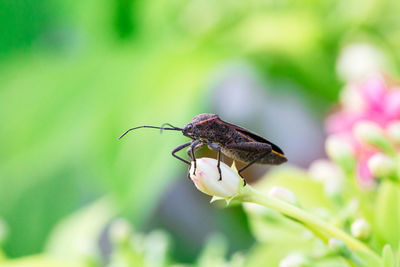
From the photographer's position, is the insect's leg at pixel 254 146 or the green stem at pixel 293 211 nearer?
the green stem at pixel 293 211

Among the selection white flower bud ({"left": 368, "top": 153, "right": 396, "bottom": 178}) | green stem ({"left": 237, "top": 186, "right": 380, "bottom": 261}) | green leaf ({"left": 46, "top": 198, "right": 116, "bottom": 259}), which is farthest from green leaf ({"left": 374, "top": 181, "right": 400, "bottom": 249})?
green leaf ({"left": 46, "top": 198, "right": 116, "bottom": 259})

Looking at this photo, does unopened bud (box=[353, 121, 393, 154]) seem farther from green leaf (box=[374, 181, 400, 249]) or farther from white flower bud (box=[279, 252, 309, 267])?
white flower bud (box=[279, 252, 309, 267])

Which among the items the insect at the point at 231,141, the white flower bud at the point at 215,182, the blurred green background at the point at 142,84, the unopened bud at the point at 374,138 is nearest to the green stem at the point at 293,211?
the white flower bud at the point at 215,182

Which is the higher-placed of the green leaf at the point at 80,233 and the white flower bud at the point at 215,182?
the white flower bud at the point at 215,182

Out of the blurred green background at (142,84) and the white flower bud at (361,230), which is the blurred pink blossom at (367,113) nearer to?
the white flower bud at (361,230)

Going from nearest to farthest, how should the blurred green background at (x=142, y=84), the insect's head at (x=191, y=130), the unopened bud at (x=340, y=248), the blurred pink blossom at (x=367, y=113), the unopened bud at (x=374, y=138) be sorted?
the unopened bud at (x=340, y=248) → the insect's head at (x=191, y=130) → the unopened bud at (x=374, y=138) → the blurred pink blossom at (x=367, y=113) → the blurred green background at (x=142, y=84)

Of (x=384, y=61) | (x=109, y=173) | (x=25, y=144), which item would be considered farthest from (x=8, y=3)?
(x=384, y=61)

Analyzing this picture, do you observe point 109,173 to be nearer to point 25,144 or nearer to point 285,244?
point 25,144
